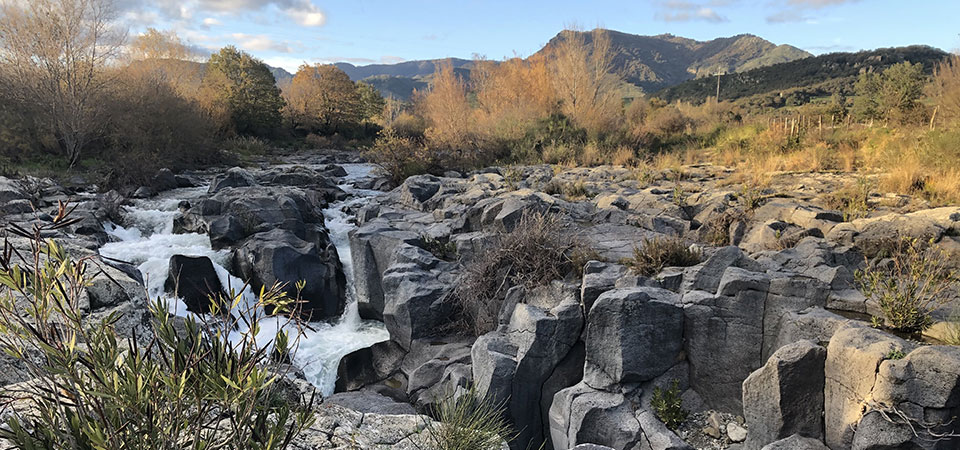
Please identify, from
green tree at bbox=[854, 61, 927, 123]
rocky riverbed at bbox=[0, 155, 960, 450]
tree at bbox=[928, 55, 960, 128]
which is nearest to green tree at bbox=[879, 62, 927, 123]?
green tree at bbox=[854, 61, 927, 123]

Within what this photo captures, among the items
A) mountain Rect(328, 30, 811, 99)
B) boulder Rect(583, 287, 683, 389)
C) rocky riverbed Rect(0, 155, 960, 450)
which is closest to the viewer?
rocky riverbed Rect(0, 155, 960, 450)

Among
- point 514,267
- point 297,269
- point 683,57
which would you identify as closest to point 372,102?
point 297,269

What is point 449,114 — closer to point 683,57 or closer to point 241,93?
point 241,93

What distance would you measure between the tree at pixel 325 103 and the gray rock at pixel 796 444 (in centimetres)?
3846

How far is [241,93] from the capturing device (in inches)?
1270

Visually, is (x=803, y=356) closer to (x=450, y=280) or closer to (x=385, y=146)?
(x=450, y=280)

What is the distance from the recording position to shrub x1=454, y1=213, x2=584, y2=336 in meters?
6.61

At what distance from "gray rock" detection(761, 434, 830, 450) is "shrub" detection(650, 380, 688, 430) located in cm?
92

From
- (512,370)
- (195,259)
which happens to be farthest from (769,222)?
(195,259)

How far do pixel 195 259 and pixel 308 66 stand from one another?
40297mm

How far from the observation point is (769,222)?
23.1 ft

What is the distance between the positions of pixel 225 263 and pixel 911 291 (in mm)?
10064

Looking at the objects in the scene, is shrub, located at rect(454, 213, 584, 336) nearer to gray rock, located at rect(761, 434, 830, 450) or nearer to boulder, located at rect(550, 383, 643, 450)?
boulder, located at rect(550, 383, 643, 450)

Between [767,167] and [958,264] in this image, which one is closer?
[958,264]
